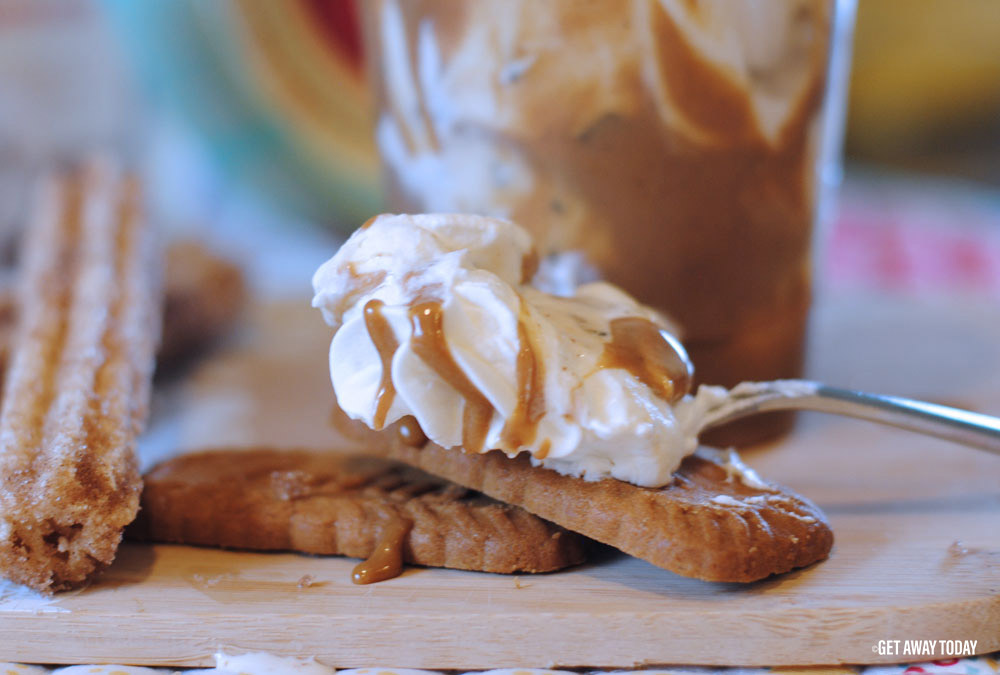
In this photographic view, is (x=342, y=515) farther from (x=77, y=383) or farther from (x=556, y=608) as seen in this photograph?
(x=77, y=383)

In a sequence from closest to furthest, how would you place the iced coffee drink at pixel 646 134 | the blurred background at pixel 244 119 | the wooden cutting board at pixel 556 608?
the wooden cutting board at pixel 556 608 < the iced coffee drink at pixel 646 134 < the blurred background at pixel 244 119

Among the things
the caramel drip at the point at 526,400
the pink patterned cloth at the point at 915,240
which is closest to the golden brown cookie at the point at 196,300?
the caramel drip at the point at 526,400

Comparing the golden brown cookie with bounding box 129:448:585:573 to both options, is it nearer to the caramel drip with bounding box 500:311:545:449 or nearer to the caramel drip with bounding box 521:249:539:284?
the caramel drip with bounding box 500:311:545:449

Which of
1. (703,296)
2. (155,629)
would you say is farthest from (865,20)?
(155,629)

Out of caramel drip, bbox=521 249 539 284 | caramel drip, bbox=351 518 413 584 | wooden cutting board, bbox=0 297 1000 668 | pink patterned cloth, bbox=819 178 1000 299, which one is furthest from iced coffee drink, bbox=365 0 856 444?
pink patterned cloth, bbox=819 178 1000 299

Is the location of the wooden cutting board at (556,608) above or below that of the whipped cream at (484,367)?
below

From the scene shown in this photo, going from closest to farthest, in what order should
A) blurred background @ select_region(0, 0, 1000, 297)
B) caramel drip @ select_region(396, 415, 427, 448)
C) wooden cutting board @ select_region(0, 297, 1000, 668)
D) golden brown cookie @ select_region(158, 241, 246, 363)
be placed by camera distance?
1. wooden cutting board @ select_region(0, 297, 1000, 668)
2. caramel drip @ select_region(396, 415, 427, 448)
3. golden brown cookie @ select_region(158, 241, 246, 363)
4. blurred background @ select_region(0, 0, 1000, 297)

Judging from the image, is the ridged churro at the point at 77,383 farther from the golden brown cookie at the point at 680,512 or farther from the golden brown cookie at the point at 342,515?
the golden brown cookie at the point at 680,512
